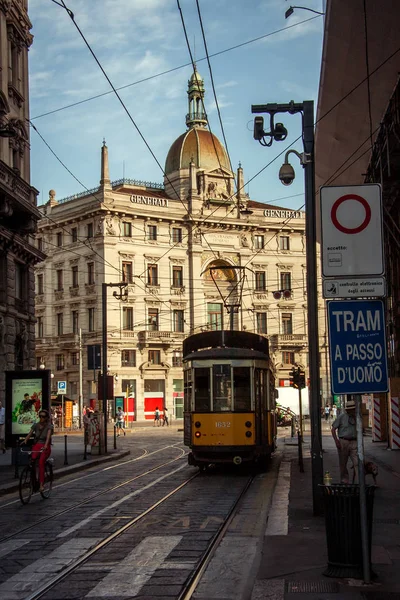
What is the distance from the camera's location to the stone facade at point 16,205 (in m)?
33.2

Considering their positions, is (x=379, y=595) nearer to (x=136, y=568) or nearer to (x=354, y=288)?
(x=354, y=288)

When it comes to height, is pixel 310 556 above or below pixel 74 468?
above

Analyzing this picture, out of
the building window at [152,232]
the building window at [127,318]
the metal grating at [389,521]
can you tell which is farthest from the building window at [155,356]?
the metal grating at [389,521]

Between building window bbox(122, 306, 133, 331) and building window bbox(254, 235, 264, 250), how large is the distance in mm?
13903

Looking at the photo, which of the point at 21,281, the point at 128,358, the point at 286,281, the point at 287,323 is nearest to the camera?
the point at 21,281

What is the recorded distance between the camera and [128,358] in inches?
2761

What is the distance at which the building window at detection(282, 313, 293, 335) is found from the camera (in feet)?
257

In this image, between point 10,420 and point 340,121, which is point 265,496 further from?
point 340,121

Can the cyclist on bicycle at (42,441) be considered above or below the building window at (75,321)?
below

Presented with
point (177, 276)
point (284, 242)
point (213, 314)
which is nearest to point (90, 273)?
point (177, 276)

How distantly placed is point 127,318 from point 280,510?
58.2 metres

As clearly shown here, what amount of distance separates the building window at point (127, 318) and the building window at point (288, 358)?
47.5 ft

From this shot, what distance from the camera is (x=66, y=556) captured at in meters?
10.0

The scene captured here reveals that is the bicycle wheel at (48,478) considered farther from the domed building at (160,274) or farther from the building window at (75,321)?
the building window at (75,321)
